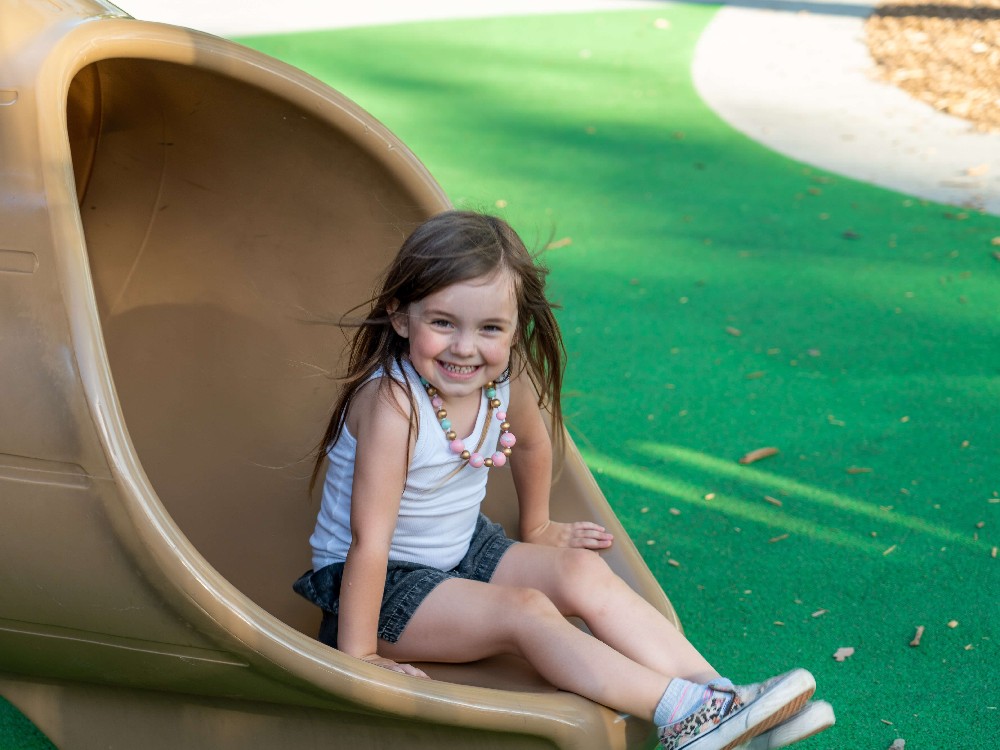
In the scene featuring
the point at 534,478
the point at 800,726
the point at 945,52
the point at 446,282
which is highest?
the point at 446,282

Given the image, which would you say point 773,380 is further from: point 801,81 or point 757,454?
point 801,81

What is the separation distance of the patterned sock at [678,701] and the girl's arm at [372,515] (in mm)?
332

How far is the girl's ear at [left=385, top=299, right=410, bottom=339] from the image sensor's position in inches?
69.2

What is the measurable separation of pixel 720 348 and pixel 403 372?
1.76 meters

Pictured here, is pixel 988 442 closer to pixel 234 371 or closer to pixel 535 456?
pixel 535 456

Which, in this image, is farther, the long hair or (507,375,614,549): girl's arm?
(507,375,614,549): girl's arm

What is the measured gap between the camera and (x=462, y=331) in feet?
5.57

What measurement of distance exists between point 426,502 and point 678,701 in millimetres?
498

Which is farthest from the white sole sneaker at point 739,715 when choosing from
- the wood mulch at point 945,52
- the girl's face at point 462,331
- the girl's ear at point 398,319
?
the wood mulch at point 945,52

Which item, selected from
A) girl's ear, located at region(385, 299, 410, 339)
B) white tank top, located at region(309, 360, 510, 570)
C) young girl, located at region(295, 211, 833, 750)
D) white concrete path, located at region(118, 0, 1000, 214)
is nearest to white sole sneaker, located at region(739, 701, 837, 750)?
young girl, located at region(295, 211, 833, 750)

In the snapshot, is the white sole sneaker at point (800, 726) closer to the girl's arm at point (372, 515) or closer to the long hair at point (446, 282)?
the girl's arm at point (372, 515)

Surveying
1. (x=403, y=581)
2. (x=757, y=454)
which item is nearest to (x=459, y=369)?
(x=403, y=581)

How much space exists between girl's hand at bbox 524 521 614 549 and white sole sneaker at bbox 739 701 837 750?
452 millimetres

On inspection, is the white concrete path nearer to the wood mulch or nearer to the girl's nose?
the wood mulch
